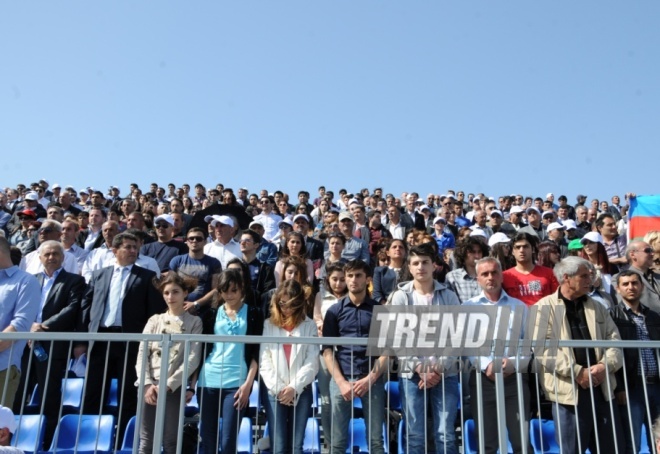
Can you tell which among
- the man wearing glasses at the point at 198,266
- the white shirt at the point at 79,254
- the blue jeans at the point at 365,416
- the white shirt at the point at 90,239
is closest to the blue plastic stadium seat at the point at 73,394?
the man wearing glasses at the point at 198,266

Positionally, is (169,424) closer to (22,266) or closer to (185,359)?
(185,359)

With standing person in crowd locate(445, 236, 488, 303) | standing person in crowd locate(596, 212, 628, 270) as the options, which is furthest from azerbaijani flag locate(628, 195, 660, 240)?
standing person in crowd locate(445, 236, 488, 303)

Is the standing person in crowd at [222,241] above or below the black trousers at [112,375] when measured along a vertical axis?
above

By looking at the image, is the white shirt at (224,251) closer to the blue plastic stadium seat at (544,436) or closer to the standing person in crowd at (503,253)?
the standing person in crowd at (503,253)

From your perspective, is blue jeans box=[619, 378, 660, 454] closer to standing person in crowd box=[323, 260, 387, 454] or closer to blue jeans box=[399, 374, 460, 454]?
blue jeans box=[399, 374, 460, 454]

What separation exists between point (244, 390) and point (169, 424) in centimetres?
65

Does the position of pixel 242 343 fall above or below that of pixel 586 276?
below

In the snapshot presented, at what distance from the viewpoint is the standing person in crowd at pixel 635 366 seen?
5.26m

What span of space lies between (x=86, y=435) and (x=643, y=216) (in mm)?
8675

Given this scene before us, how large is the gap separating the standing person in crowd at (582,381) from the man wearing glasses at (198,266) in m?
3.95

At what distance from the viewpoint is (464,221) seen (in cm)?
1378

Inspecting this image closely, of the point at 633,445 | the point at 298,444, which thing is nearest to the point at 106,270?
the point at 298,444

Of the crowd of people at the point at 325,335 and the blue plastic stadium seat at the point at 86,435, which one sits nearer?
the crowd of people at the point at 325,335

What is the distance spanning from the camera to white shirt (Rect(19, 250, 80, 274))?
26.0ft
